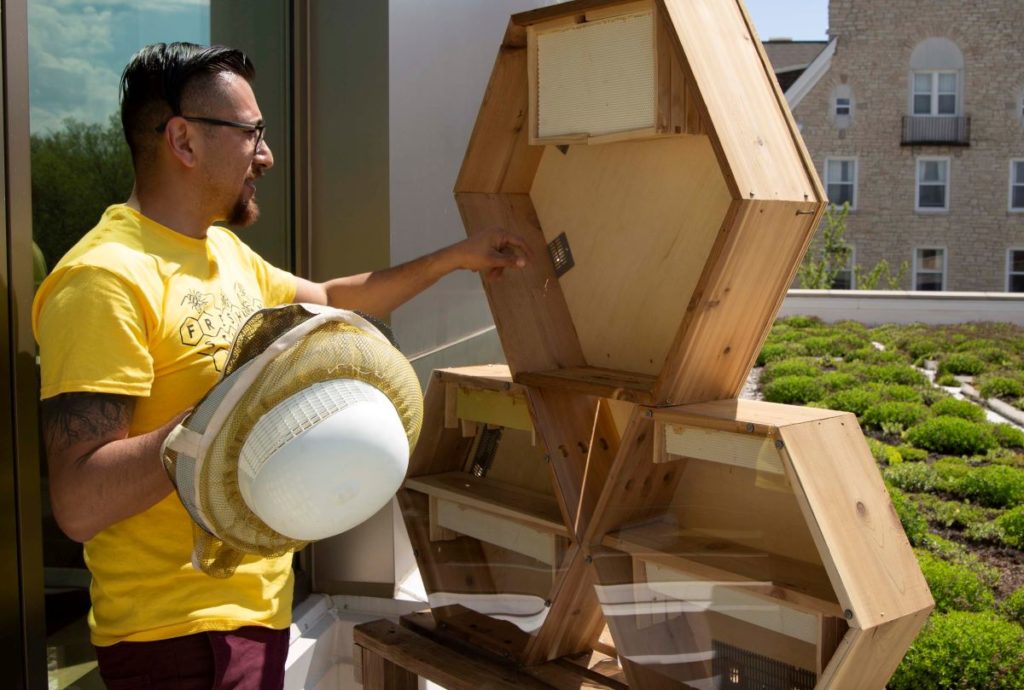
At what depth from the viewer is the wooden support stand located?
2.35 m

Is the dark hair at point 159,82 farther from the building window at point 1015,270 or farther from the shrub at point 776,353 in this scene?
the building window at point 1015,270

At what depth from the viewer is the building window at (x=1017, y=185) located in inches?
791

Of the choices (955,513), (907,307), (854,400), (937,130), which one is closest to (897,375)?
(854,400)

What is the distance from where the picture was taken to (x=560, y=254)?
8.39ft

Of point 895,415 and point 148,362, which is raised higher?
point 148,362

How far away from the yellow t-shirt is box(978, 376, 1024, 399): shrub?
233 inches

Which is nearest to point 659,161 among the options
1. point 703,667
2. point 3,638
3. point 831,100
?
point 703,667

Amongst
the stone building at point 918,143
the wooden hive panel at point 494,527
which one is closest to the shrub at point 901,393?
the wooden hive panel at point 494,527

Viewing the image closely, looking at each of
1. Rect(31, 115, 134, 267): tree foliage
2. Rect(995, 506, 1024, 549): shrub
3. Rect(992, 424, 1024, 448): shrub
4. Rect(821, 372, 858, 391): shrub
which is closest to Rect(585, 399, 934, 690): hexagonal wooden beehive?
Rect(31, 115, 134, 267): tree foliage

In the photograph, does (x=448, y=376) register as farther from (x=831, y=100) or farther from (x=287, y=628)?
(x=831, y=100)

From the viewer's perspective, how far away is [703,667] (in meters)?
2.17

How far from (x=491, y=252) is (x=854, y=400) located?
4539 mm

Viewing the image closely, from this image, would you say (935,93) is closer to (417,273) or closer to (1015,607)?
(1015,607)

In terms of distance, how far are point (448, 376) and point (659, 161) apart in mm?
780
